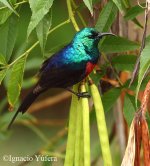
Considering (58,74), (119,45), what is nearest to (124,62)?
(119,45)

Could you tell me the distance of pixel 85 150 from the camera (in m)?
1.22

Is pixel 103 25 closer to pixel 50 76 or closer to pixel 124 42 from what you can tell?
pixel 124 42

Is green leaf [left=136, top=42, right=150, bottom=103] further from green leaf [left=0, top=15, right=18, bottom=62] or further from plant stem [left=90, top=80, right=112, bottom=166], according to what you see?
green leaf [left=0, top=15, right=18, bottom=62]

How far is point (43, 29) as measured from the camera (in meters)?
1.38

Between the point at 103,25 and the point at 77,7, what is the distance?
0.26 ft

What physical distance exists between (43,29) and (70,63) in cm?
16

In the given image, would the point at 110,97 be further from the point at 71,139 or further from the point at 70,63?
the point at 71,139

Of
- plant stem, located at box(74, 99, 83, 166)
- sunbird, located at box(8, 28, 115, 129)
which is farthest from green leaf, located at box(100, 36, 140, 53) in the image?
plant stem, located at box(74, 99, 83, 166)

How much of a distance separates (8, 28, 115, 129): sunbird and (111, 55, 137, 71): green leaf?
2.9 inches

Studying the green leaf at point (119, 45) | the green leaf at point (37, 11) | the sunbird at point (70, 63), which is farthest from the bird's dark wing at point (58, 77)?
the green leaf at point (37, 11)

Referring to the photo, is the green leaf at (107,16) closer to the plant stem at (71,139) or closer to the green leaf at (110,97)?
the green leaf at (110,97)

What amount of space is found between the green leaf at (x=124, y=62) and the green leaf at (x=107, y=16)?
10cm

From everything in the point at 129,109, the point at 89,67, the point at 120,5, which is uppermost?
the point at 120,5

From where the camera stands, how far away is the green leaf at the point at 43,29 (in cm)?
137
